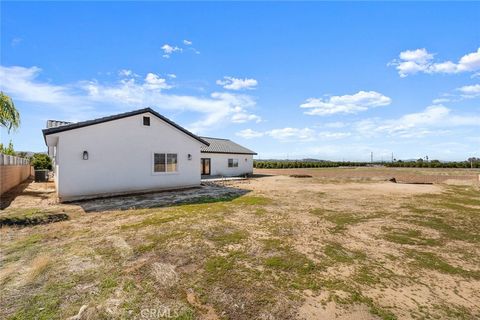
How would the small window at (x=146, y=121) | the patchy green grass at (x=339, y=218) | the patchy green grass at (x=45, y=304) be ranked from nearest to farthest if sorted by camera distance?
the patchy green grass at (x=45, y=304)
the patchy green grass at (x=339, y=218)
the small window at (x=146, y=121)

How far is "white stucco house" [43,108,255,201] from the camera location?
10.6 meters

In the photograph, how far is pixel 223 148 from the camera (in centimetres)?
2562

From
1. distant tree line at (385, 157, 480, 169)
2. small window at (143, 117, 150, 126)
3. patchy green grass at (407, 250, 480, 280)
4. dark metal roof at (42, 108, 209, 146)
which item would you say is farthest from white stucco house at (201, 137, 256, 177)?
distant tree line at (385, 157, 480, 169)

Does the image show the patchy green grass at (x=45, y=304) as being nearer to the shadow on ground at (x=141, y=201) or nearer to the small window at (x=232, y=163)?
the shadow on ground at (x=141, y=201)

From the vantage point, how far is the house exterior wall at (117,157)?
10.6 m

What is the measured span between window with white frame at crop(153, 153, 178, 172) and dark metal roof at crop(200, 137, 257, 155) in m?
9.15

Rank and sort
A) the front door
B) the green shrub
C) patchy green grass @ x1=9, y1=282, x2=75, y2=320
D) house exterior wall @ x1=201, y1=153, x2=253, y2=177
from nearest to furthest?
patchy green grass @ x1=9, y1=282, x2=75, y2=320 → the green shrub → the front door → house exterior wall @ x1=201, y1=153, x2=253, y2=177

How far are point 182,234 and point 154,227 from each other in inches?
42.6

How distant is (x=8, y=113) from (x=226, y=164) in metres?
18.4

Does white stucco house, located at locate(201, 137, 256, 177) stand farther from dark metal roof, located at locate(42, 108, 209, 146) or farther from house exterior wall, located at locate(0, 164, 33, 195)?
house exterior wall, located at locate(0, 164, 33, 195)

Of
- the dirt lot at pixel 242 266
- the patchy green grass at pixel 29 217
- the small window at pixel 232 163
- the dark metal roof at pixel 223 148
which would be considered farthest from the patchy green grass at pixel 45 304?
the small window at pixel 232 163

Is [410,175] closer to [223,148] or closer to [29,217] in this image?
[223,148]

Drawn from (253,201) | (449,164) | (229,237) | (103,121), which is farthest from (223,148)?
(449,164)

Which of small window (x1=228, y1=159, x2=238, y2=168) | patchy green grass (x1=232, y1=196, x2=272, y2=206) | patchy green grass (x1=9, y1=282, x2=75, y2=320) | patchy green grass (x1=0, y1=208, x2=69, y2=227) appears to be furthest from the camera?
small window (x1=228, y1=159, x2=238, y2=168)
